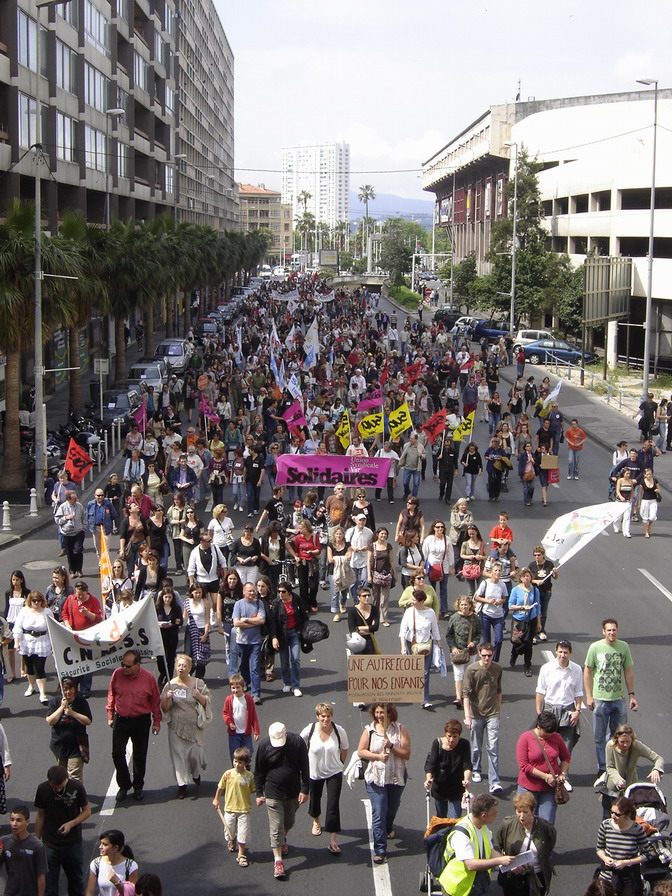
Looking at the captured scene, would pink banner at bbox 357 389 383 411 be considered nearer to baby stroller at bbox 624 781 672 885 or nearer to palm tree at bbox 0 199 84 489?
palm tree at bbox 0 199 84 489

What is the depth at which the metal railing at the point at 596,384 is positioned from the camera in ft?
133

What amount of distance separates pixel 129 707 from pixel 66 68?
3778 centimetres

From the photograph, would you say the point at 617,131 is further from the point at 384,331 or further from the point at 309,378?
the point at 309,378

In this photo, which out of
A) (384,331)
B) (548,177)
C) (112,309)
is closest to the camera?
(112,309)

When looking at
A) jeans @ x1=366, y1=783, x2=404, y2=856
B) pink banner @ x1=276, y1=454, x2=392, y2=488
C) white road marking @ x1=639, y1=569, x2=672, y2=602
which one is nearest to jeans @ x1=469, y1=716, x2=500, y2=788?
jeans @ x1=366, y1=783, x2=404, y2=856

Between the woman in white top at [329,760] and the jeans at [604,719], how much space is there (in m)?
2.65

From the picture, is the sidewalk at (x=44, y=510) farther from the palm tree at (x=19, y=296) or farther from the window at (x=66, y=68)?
the window at (x=66, y=68)

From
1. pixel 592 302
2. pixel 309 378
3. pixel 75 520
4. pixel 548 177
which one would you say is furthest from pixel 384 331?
pixel 75 520

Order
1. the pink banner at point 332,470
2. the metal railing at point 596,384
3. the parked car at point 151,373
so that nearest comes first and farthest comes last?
the pink banner at point 332,470, the parked car at point 151,373, the metal railing at point 596,384

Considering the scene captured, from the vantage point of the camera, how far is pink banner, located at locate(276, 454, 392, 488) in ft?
66.1

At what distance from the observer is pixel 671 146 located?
2210 inches

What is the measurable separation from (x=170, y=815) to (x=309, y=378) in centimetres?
2607

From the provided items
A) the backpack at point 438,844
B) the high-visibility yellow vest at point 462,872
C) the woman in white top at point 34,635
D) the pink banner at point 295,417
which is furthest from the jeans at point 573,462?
the high-visibility yellow vest at point 462,872

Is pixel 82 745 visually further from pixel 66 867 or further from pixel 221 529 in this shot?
pixel 221 529
